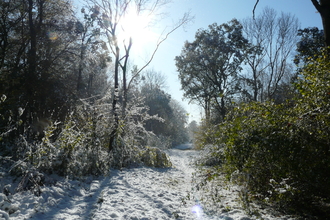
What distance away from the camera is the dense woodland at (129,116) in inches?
146

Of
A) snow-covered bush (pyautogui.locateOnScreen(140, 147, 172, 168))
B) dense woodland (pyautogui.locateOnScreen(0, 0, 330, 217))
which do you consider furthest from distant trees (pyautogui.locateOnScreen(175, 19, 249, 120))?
snow-covered bush (pyautogui.locateOnScreen(140, 147, 172, 168))

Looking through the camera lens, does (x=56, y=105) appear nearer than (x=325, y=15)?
No

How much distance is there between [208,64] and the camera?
19938 mm

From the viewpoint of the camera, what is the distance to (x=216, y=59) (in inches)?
766

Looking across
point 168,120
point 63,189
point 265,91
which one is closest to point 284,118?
point 63,189

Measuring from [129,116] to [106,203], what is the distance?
449 cm

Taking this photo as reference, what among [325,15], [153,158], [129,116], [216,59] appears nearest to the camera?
[325,15]

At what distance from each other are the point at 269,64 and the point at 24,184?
63.4ft

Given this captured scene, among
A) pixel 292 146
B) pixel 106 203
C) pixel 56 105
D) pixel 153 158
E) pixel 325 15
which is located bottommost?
pixel 106 203

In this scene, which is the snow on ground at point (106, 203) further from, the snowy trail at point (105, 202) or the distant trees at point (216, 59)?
the distant trees at point (216, 59)

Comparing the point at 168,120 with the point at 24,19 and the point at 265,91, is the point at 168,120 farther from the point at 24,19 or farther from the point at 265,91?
the point at 24,19

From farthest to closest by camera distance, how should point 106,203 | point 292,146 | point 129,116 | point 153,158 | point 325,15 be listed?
point 153,158 → point 129,116 → point 325,15 → point 106,203 → point 292,146

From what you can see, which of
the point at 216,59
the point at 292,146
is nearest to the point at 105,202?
the point at 292,146

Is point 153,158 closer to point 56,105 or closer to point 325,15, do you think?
point 56,105
